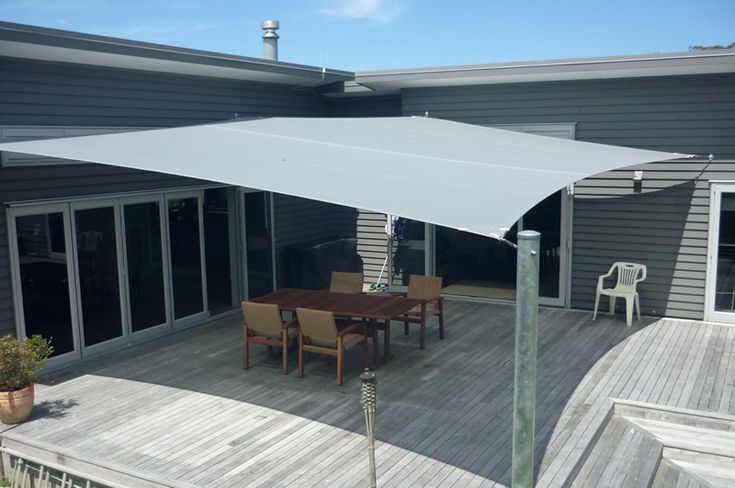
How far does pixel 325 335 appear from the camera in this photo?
240 inches

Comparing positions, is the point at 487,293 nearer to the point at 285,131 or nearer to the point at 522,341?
the point at 285,131

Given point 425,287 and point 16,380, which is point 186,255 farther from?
point 16,380

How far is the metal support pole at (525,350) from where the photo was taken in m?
3.27

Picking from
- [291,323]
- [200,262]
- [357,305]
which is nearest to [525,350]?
[291,323]

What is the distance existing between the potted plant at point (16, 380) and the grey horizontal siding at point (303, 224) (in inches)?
183

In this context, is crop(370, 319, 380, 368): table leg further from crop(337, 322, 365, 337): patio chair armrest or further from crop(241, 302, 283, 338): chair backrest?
crop(241, 302, 283, 338): chair backrest

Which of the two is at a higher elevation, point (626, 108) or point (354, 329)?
point (626, 108)

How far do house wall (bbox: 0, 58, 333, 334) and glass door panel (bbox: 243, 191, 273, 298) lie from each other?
4.04ft

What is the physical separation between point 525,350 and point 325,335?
299 cm

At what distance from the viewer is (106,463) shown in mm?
4590

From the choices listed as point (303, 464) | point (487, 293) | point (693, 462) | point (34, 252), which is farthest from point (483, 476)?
point (487, 293)

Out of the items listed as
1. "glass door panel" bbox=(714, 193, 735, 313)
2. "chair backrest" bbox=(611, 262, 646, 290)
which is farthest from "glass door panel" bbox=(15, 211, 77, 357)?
"glass door panel" bbox=(714, 193, 735, 313)

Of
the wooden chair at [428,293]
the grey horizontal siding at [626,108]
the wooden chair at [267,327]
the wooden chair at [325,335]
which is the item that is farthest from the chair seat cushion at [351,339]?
the grey horizontal siding at [626,108]

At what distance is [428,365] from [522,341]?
3379 mm
